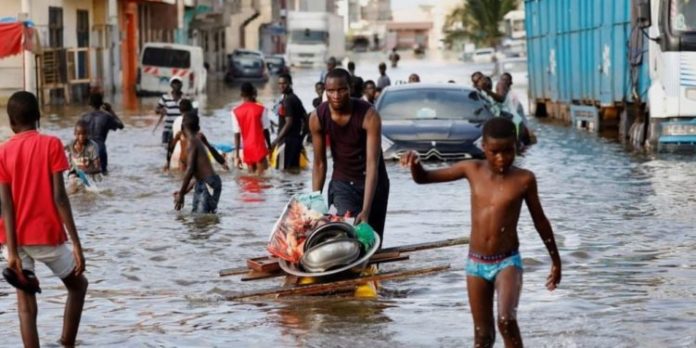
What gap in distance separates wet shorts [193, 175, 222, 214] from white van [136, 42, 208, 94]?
121 feet

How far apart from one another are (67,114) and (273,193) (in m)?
21.4

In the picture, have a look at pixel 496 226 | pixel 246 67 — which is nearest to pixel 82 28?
pixel 246 67

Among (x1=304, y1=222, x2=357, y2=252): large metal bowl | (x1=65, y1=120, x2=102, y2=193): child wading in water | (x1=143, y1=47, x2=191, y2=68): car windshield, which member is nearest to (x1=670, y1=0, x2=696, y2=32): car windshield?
(x1=65, y1=120, x2=102, y2=193): child wading in water

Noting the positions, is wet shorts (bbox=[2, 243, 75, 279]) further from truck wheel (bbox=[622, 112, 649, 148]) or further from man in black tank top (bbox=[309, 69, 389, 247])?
truck wheel (bbox=[622, 112, 649, 148])

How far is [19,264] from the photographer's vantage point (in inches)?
314

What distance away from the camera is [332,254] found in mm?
9844

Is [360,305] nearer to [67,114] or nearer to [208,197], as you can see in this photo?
[208,197]

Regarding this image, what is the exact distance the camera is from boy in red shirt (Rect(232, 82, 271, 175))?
20109 millimetres

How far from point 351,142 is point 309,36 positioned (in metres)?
81.2

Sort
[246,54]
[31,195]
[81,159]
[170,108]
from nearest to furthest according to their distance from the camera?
1. [31,195]
2. [81,159]
3. [170,108]
4. [246,54]

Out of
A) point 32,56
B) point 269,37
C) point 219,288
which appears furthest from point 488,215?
point 269,37

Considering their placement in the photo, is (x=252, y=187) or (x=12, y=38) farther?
(x=12, y=38)

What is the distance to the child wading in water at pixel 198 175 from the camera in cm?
1512

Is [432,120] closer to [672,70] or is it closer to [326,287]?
[672,70]
